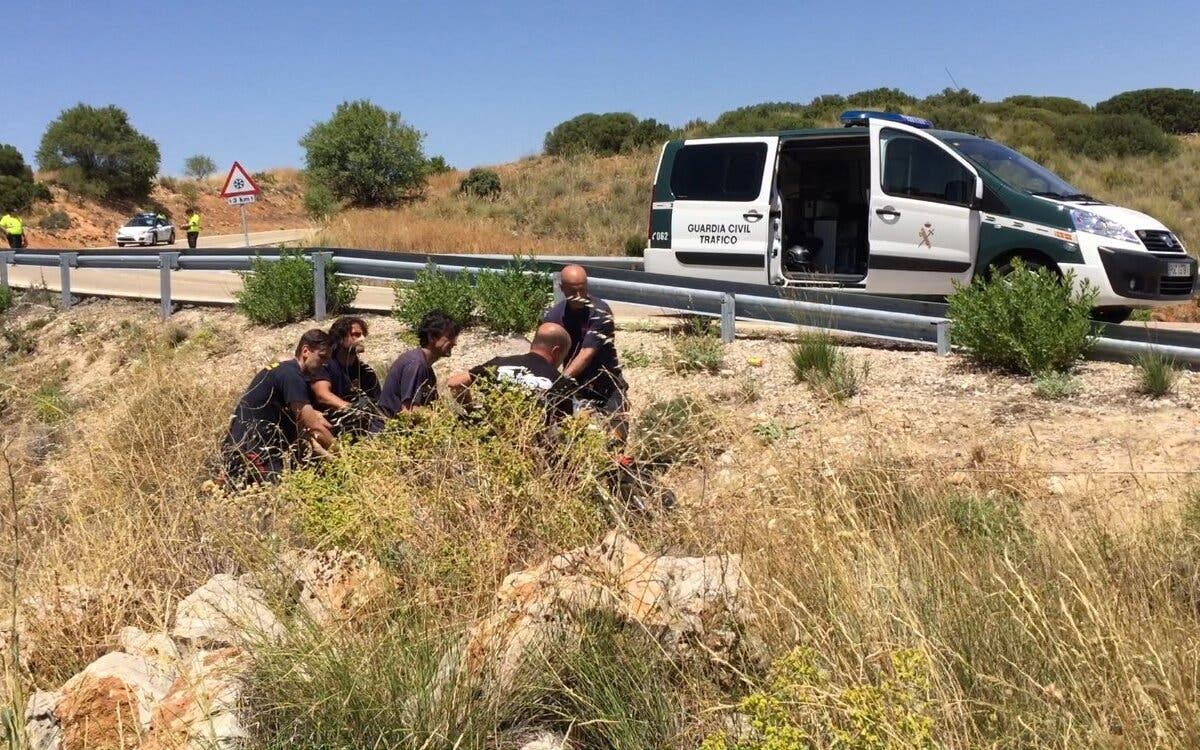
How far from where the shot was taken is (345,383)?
6.45 meters

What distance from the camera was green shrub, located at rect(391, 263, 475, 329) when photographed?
1070 cm

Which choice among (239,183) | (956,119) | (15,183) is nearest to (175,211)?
(15,183)

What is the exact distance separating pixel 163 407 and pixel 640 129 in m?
36.8

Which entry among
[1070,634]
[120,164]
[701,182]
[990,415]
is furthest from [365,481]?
[120,164]

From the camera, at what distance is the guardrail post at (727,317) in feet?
30.4

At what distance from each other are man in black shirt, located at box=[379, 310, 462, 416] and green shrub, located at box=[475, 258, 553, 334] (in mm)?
4188

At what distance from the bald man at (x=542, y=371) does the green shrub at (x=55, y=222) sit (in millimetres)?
47690

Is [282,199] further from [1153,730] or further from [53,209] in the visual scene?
[1153,730]

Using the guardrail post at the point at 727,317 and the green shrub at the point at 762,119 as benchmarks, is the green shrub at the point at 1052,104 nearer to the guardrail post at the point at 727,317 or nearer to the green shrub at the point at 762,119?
the green shrub at the point at 762,119

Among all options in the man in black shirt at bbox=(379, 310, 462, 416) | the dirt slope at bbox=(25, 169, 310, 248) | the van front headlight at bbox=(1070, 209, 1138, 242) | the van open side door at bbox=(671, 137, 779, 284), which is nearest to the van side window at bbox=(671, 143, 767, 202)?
the van open side door at bbox=(671, 137, 779, 284)

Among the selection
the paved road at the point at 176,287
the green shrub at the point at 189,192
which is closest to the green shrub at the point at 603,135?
the paved road at the point at 176,287

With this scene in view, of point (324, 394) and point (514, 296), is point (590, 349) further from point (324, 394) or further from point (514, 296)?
point (514, 296)

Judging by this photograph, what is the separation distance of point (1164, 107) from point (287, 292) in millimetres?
38034

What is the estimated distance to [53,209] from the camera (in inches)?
1946
